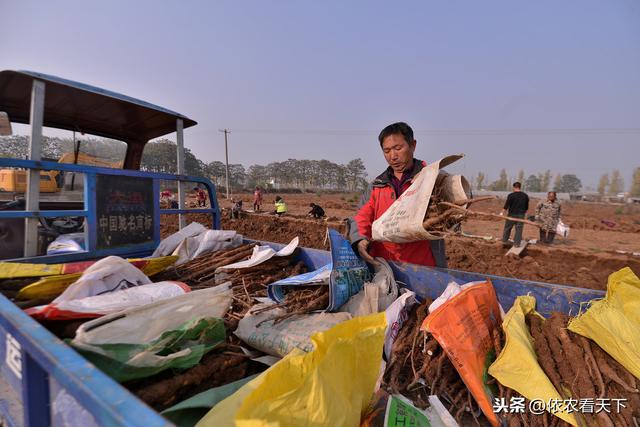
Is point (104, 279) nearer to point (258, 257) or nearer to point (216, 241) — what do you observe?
point (258, 257)

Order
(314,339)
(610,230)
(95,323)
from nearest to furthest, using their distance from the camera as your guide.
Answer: (314,339) < (95,323) < (610,230)

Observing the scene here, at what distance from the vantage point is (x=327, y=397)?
89cm

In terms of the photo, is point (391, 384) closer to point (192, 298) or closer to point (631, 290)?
point (192, 298)

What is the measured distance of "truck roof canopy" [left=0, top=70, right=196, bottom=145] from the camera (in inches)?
108

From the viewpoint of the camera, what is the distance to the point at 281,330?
163 centimetres

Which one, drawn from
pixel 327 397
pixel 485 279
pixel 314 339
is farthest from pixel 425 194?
pixel 327 397

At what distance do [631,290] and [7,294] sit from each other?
11.6ft

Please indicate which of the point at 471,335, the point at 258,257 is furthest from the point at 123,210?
the point at 471,335

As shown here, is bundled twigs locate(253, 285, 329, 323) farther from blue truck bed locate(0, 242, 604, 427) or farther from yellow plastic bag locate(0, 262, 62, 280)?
yellow plastic bag locate(0, 262, 62, 280)

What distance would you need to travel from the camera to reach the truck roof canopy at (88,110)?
2.74 meters

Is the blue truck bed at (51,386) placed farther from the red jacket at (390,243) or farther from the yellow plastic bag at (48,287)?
the red jacket at (390,243)

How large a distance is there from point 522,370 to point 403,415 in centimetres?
59

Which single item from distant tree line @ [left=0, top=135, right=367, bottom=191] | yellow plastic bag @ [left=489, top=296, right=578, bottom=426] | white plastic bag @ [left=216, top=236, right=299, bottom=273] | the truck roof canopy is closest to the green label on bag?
yellow plastic bag @ [left=489, top=296, right=578, bottom=426]

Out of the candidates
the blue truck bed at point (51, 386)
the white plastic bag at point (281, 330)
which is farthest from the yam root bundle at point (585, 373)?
the blue truck bed at point (51, 386)
